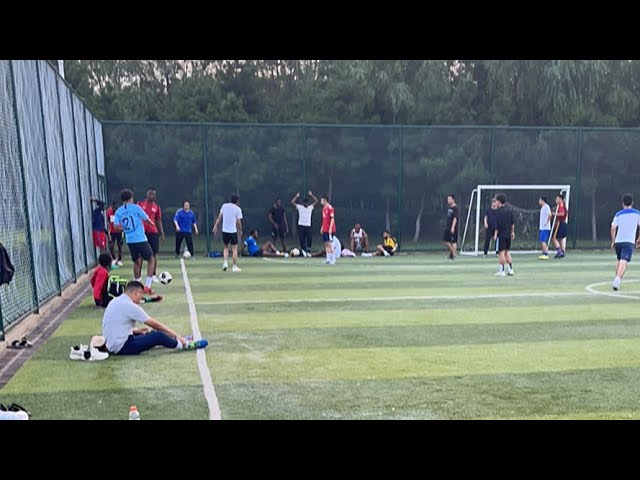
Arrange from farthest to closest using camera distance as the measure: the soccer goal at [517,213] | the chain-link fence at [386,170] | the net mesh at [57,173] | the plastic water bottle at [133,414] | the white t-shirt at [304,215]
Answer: the soccer goal at [517,213], the chain-link fence at [386,170], the white t-shirt at [304,215], the net mesh at [57,173], the plastic water bottle at [133,414]

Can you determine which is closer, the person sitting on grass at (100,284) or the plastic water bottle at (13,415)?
the plastic water bottle at (13,415)

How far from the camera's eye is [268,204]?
24969mm

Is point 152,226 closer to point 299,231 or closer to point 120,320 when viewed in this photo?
point 120,320

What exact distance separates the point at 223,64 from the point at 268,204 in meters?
11.7

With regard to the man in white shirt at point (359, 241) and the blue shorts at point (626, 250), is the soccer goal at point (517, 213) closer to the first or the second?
the man in white shirt at point (359, 241)

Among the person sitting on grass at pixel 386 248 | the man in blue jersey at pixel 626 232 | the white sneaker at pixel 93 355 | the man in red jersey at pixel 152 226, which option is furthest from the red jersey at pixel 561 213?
the white sneaker at pixel 93 355

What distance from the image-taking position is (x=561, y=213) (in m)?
22.2

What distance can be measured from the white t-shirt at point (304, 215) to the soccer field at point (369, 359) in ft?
28.8

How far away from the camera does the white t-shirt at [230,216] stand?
1642 cm

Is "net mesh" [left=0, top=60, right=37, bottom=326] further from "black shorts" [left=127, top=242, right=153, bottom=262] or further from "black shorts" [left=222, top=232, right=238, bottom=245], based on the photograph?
"black shorts" [left=222, top=232, right=238, bottom=245]

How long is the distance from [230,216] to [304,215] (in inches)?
262

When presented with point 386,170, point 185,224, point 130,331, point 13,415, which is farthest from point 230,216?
point 13,415

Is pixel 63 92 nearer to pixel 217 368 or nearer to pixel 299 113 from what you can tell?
pixel 217 368
